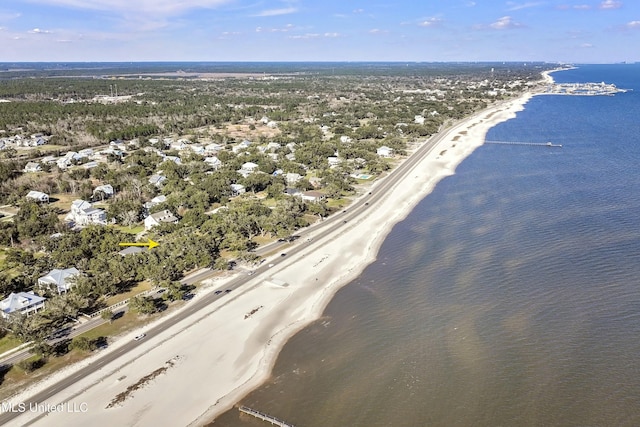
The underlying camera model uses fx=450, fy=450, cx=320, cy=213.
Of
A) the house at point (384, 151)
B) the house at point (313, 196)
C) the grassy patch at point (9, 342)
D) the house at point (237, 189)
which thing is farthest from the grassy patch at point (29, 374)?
the house at point (384, 151)

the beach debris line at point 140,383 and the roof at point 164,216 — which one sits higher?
the roof at point 164,216

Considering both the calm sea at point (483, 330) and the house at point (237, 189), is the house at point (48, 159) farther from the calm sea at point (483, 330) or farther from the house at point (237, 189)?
the calm sea at point (483, 330)

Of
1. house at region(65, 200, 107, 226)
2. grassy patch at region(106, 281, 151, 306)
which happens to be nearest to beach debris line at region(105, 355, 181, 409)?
grassy patch at region(106, 281, 151, 306)

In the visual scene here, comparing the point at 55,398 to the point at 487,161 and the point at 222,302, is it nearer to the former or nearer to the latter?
the point at 222,302

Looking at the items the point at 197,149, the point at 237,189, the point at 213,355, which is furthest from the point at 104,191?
the point at 213,355

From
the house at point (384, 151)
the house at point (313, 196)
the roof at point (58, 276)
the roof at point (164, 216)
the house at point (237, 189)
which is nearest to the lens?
the roof at point (58, 276)

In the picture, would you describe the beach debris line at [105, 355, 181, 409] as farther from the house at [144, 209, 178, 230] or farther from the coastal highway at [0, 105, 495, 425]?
the house at [144, 209, 178, 230]
